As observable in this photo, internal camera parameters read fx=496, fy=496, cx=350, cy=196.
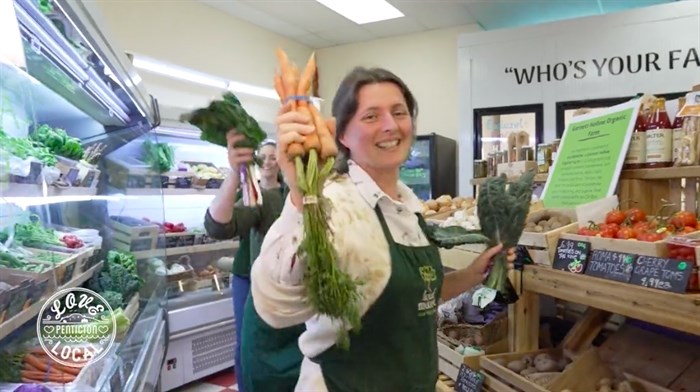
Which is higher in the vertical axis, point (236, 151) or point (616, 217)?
point (236, 151)

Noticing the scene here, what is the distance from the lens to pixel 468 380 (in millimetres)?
1990

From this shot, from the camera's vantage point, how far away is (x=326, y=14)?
5477 mm

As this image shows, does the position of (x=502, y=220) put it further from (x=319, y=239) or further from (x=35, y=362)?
(x=35, y=362)

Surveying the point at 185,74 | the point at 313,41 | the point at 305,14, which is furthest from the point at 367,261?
the point at 313,41

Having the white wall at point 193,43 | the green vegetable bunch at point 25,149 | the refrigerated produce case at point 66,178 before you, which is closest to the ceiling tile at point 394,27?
the white wall at point 193,43

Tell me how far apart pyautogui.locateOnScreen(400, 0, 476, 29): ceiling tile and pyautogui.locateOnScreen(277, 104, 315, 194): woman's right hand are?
470 centimetres

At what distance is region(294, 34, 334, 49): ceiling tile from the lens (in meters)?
6.38

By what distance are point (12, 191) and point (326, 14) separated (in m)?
4.60

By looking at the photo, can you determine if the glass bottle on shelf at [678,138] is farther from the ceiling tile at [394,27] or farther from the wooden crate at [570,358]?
the ceiling tile at [394,27]

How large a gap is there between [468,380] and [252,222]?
116 centimetres

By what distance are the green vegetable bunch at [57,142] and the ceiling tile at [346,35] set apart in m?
4.45

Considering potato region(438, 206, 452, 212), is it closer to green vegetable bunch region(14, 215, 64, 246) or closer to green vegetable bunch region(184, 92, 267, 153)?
green vegetable bunch region(184, 92, 267, 153)

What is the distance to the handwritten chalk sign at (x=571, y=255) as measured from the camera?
1.65 meters

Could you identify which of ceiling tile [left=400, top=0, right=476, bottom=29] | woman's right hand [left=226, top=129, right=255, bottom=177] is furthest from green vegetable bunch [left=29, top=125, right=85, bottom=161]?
ceiling tile [left=400, top=0, right=476, bottom=29]
